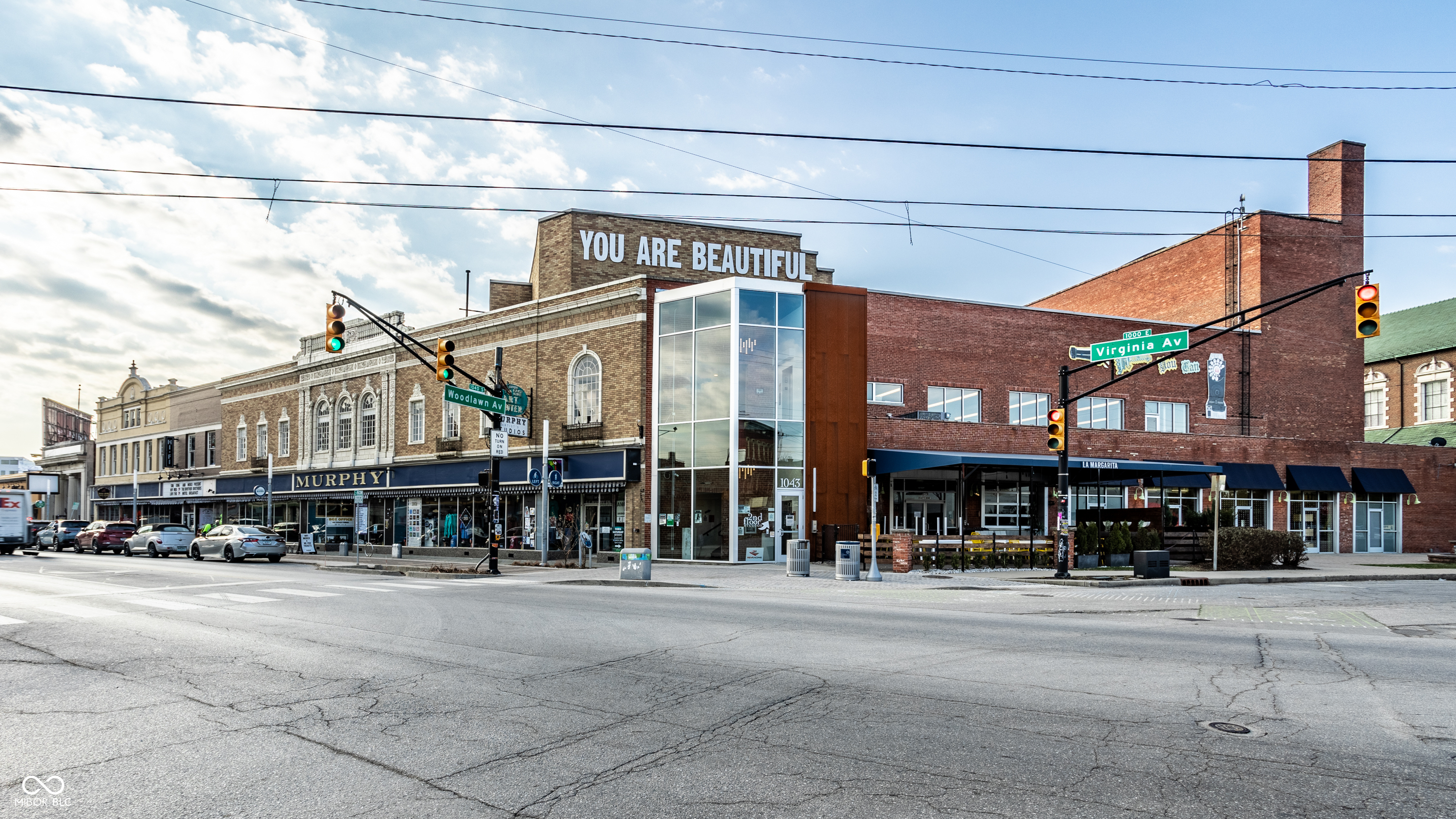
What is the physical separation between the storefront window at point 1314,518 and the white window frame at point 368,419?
4310 cm

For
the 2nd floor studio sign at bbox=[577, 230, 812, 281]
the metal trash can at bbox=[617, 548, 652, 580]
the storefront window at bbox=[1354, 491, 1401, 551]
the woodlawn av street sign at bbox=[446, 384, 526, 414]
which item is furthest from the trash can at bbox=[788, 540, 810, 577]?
the storefront window at bbox=[1354, 491, 1401, 551]

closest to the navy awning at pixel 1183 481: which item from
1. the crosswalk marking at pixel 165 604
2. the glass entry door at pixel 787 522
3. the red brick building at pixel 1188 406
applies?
the red brick building at pixel 1188 406

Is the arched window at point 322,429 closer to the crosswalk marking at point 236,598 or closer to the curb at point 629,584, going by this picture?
the curb at point 629,584

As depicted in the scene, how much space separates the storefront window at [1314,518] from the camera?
140ft

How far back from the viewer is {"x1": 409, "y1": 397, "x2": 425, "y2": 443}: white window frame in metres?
44.2

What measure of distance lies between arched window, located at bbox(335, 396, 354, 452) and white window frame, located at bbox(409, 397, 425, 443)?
5.98 meters

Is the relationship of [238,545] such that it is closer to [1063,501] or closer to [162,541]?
[162,541]

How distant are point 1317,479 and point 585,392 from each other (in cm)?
3259

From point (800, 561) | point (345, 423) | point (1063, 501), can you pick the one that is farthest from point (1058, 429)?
point (345, 423)

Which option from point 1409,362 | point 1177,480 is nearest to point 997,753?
point 1177,480

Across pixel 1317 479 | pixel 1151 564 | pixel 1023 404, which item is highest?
pixel 1023 404

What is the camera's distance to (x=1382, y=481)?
143 feet

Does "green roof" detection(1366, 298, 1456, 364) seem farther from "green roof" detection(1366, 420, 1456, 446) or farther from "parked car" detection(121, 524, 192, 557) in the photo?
"parked car" detection(121, 524, 192, 557)

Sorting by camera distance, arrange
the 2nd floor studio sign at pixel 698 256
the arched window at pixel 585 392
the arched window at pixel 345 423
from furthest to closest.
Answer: the arched window at pixel 345 423, the 2nd floor studio sign at pixel 698 256, the arched window at pixel 585 392
